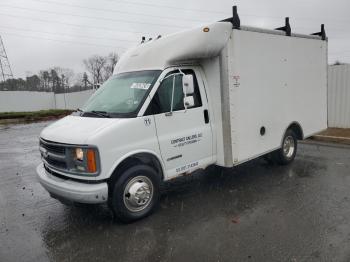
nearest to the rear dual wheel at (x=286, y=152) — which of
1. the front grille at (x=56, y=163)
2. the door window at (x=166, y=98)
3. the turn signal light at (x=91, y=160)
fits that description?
the door window at (x=166, y=98)

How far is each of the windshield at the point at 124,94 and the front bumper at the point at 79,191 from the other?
1.13 meters

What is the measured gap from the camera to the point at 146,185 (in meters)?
4.86

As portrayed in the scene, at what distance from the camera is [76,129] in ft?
15.1

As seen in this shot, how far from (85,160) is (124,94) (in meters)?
1.38

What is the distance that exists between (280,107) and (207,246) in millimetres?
3855

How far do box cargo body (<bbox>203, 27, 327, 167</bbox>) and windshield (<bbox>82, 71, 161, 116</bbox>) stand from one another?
123 centimetres

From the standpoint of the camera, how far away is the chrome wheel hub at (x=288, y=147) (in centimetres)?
730

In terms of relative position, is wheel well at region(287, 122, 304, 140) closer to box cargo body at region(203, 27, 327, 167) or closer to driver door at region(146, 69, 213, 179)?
box cargo body at region(203, 27, 327, 167)

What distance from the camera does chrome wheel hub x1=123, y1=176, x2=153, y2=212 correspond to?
15.4ft

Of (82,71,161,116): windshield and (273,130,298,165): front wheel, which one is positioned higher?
(82,71,161,116): windshield

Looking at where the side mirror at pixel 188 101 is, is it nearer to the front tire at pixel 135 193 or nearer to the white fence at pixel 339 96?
the front tire at pixel 135 193

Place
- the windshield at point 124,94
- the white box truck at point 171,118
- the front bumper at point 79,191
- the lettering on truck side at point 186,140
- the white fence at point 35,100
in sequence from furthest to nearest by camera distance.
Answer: the white fence at point 35,100
the lettering on truck side at point 186,140
the windshield at point 124,94
the white box truck at point 171,118
the front bumper at point 79,191

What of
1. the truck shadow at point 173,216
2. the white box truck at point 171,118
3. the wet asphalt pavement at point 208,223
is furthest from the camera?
the white box truck at point 171,118

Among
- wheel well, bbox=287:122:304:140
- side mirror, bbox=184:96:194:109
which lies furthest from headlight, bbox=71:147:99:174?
wheel well, bbox=287:122:304:140
